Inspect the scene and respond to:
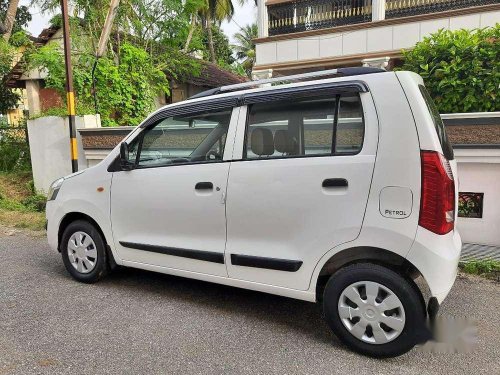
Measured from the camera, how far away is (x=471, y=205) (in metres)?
4.86

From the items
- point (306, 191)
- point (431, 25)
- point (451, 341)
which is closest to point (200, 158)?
point (306, 191)

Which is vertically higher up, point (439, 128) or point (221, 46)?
point (221, 46)

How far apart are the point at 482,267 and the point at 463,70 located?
7.81 feet

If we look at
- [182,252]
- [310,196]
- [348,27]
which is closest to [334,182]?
[310,196]

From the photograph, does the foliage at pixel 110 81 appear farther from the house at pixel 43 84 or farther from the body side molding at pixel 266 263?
the body side molding at pixel 266 263

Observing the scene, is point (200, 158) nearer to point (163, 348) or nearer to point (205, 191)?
point (205, 191)

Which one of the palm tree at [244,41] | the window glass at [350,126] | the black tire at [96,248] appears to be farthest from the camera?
the palm tree at [244,41]

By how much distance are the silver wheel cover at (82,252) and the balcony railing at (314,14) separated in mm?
9370

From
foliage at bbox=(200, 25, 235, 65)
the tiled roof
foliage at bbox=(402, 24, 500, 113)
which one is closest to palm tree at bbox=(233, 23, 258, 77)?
foliage at bbox=(200, 25, 235, 65)

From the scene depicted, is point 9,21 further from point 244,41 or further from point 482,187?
point 244,41

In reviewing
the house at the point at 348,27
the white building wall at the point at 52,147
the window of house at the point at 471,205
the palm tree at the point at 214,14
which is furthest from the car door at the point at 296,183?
the palm tree at the point at 214,14

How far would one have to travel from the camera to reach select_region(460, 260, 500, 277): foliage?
4.14 meters

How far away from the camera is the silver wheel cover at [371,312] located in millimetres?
2637

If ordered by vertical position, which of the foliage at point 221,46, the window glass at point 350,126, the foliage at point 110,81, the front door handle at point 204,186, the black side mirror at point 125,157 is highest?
the foliage at point 221,46
